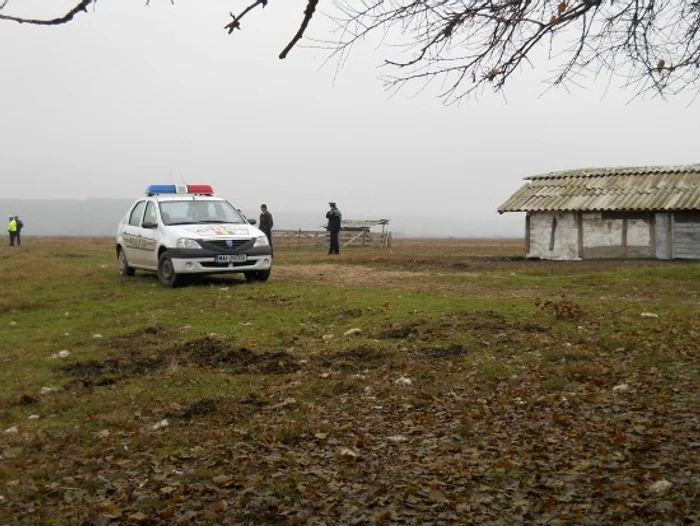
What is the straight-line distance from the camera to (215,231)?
14.6 meters

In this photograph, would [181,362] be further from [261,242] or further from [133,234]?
[133,234]

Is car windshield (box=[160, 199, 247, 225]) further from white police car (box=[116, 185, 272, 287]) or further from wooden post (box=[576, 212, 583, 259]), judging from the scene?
wooden post (box=[576, 212, 583, 259])

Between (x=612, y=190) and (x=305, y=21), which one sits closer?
(x=305, y=21)

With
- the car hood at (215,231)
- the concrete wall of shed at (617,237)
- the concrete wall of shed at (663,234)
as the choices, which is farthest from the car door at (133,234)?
the concrete wall of shed at (663,234)

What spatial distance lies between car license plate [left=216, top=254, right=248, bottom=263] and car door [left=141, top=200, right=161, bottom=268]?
164 cm

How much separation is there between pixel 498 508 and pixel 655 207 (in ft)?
77.9

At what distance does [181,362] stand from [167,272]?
6673 millimetres

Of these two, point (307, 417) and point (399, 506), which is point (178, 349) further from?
point (399, 506)

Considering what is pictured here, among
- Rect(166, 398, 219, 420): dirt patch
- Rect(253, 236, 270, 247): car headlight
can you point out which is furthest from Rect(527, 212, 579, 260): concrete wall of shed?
Rect(166, 398, 219, 420): dirt patch

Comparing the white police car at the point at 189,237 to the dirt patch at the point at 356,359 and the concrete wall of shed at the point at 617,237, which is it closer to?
the dirt patch at the point at 356,359

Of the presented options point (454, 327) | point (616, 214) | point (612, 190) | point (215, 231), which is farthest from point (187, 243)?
point (612, 190)

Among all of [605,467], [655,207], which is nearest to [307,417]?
[605,467]

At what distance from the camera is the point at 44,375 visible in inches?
316

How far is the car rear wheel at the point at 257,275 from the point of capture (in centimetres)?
1550
